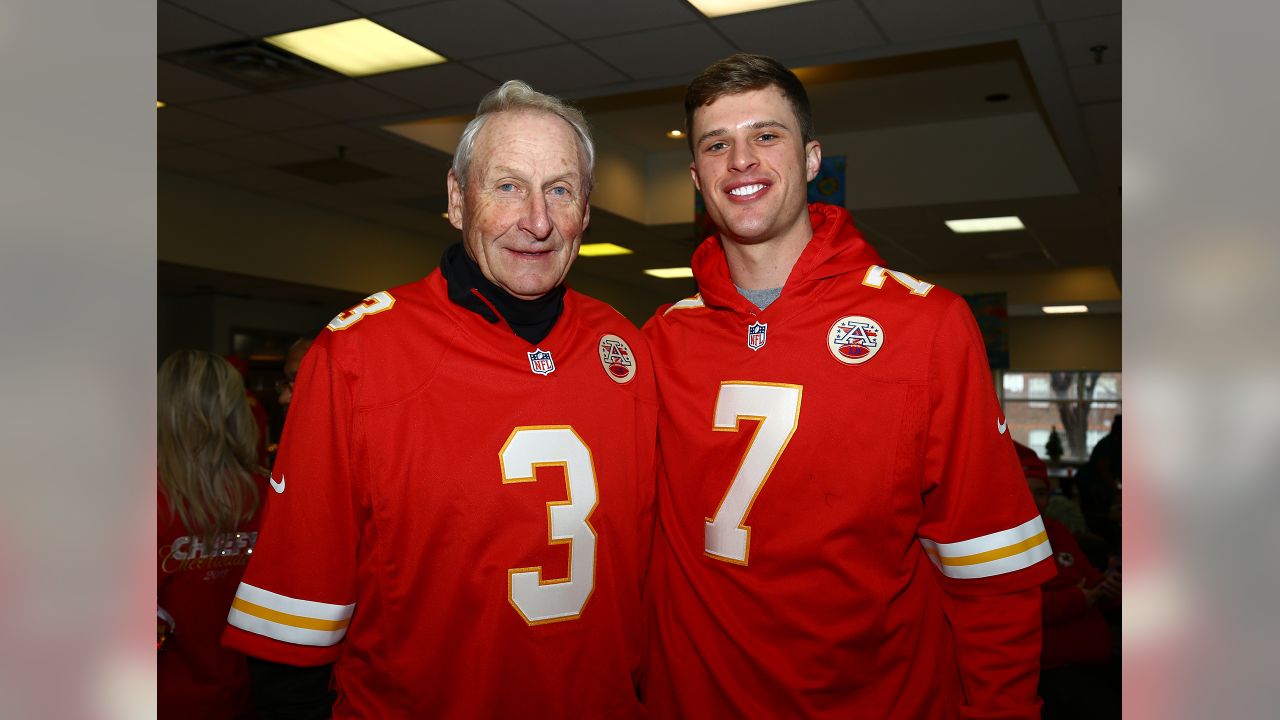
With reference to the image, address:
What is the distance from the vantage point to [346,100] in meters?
5.95

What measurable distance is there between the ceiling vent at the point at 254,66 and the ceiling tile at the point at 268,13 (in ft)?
0.95

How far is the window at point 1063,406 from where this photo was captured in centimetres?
1648

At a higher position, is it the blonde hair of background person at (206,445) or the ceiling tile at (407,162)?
the ceiling tile at (407,162)

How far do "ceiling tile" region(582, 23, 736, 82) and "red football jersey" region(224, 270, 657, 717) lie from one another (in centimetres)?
352

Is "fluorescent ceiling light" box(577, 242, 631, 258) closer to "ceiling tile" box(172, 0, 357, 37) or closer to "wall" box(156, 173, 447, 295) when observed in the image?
"wall" box(156, 173, 447, 295)

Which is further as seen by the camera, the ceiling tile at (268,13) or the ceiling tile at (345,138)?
the ceiling tile at (345,138)

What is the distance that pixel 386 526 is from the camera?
1554 millimetres

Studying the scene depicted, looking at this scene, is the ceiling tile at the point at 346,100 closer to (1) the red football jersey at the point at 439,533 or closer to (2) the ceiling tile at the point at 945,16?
(2) the ceiling tile at the point at 945,16

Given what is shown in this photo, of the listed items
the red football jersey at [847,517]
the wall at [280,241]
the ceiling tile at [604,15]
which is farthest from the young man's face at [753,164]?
the wall at [280,241]

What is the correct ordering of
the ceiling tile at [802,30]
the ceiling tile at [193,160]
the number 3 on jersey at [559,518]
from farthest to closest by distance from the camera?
the ceiling tile at [193,160] → the ceiling tile at [802,30] → the number 3 on jersey at [559,518]

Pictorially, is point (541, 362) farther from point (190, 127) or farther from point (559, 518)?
point (190, 127)

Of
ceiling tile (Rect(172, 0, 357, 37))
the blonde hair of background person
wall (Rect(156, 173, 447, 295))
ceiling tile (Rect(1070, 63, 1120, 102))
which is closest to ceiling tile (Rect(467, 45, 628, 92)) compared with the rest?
ceiling tile (Rect(172, 0, 357, 37))

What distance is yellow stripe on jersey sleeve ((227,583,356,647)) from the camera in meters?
1.48
